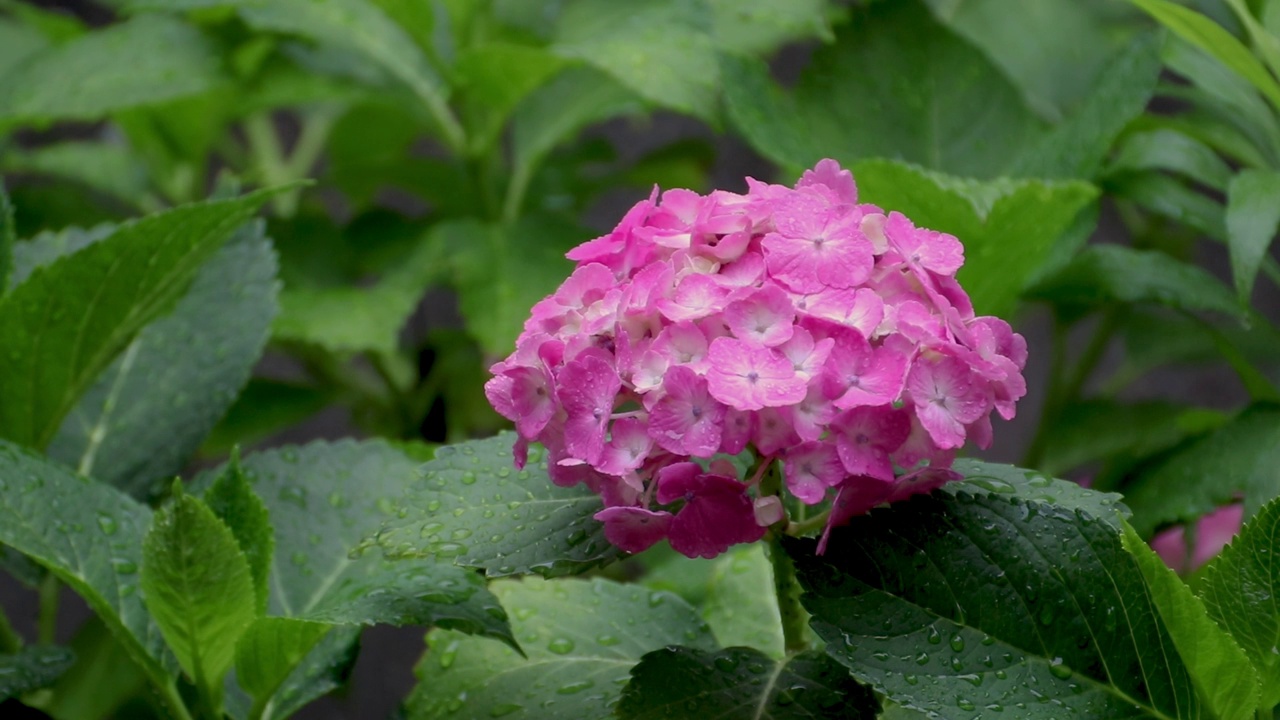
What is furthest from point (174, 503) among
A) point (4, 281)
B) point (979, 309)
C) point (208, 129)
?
point (208, 129)

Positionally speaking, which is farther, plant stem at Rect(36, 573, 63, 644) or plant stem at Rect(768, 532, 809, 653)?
plant stem at Rect(36, 573, 63, 644)

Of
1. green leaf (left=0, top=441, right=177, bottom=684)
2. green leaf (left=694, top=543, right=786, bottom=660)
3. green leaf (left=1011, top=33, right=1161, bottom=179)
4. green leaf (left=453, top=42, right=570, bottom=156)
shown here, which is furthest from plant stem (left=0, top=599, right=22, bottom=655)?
green leaf (left=1011, top=33, right=1161, bottom=179)

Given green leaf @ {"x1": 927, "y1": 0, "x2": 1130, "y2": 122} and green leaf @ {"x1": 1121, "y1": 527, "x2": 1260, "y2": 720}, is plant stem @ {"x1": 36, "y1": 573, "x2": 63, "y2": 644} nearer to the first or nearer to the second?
green leaf @ {"x1": 1121, "y1": 527, "x2": 1260, "y2": 720}

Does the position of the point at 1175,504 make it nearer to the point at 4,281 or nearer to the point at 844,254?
the point at 844,254

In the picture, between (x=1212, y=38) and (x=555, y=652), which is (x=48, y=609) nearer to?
(x=555, y=652)

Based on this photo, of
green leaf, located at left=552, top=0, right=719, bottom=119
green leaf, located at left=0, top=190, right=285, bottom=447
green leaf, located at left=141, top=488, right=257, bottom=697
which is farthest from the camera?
green leaf, located at left=552, top=0, right=719, bottom=119
